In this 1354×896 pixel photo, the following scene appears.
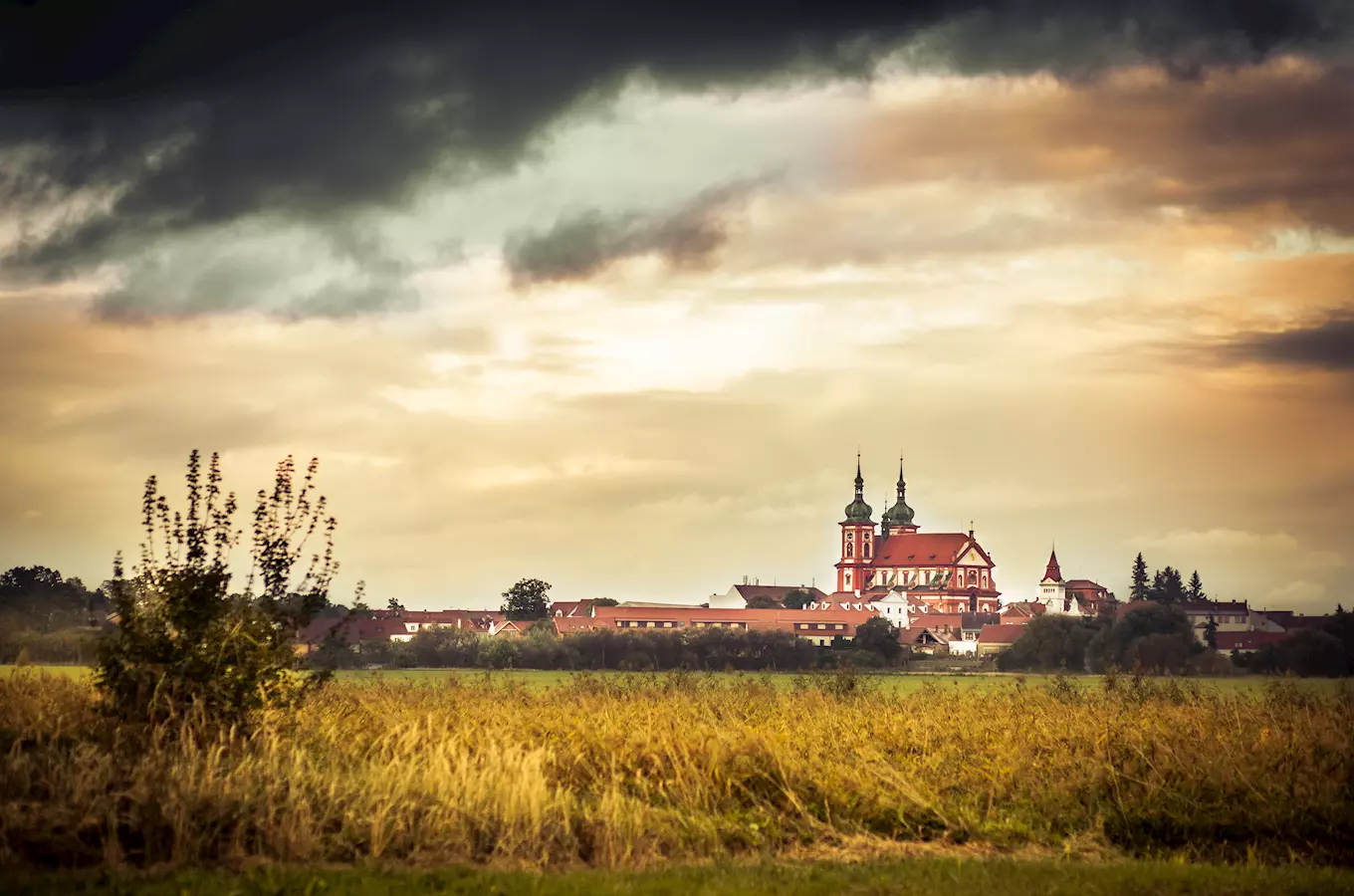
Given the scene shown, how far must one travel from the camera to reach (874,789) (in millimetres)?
18578

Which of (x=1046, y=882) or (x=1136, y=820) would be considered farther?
(x=1136, y=820)

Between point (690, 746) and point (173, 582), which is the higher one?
point (173, 582)

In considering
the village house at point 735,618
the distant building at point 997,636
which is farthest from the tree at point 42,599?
the distant building at point 997,636

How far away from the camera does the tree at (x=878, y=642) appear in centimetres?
11593

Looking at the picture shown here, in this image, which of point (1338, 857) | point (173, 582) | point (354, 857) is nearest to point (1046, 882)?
point (1338, 857)

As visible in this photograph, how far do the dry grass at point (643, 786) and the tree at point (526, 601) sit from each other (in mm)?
150817

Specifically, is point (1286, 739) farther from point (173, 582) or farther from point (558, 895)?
point (173, 582)

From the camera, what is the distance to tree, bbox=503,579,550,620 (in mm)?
174125

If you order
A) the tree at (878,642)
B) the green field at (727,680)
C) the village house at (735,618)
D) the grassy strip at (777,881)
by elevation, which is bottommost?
the grassy strip at (777,881)

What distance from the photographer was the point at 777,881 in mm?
14805

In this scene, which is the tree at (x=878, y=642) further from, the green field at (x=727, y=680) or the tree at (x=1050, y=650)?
the green field at (x=727, y=680)

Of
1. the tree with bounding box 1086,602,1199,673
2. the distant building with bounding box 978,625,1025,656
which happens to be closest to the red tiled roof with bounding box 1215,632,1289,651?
the distant building with bounding box 978,625,1025,656

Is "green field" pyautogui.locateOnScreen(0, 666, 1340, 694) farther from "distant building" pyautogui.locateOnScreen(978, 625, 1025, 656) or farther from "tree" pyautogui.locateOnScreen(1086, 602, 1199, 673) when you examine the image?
"distant building" pyautogui.locateOnScreen(978, 625, 1025, 656)

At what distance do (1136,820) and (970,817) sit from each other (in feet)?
7.14
